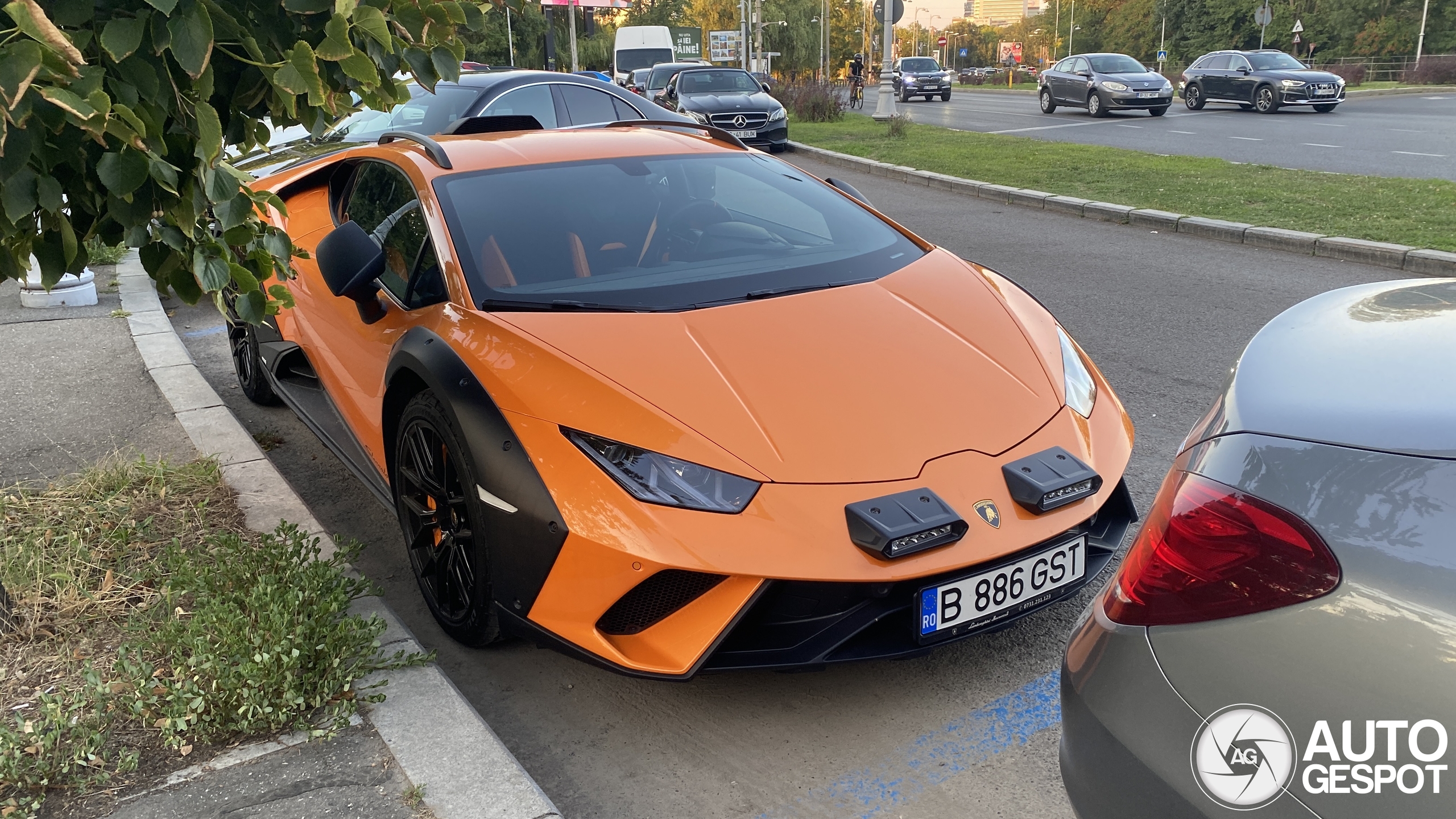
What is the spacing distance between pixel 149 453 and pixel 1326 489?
14.5 feet

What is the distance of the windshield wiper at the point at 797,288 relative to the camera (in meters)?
3.36

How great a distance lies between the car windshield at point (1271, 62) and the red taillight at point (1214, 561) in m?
26.2

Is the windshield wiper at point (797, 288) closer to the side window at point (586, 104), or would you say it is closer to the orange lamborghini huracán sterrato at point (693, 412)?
the orange lamborghini huracán sterrato at point (693, 412)

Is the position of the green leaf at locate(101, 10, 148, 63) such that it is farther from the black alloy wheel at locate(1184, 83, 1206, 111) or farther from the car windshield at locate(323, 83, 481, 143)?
the black alloy wheel at locate(1184, 83, 1206, 111)

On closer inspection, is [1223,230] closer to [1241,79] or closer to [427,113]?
[427,113]

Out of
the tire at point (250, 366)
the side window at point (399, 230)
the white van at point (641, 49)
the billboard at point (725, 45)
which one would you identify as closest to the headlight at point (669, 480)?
the side window at point (399, 230)

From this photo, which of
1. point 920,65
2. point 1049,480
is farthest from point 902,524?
point 920,65

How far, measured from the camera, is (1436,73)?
39.3m

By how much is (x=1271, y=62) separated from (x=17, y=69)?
90.3 feet

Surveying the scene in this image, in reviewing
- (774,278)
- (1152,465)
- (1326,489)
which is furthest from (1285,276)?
(1326,489)

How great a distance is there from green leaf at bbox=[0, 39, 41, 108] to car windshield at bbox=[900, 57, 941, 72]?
131 ft

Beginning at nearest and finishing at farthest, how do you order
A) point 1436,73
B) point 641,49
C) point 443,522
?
point 443,522
point 641,49
point 1436,73

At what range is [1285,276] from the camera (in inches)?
300

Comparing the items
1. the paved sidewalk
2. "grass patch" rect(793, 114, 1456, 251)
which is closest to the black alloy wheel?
"grass patch" rect(793, 114, 1456, 251)
